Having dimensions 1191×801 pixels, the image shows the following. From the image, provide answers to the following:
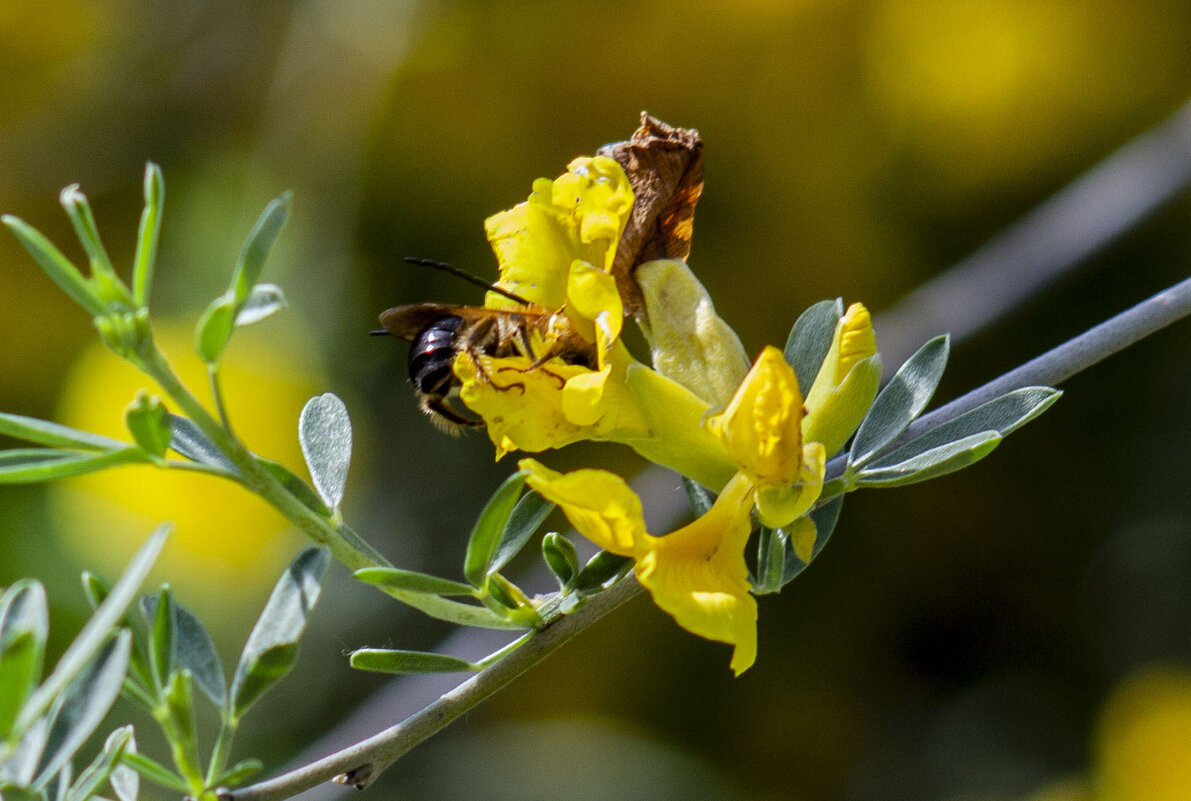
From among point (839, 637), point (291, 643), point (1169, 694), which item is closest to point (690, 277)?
point (291, 643)

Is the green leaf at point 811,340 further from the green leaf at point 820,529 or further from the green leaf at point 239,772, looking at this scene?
the green leaf at point 239,772

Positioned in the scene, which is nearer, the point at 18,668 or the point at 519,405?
the point at 18,668

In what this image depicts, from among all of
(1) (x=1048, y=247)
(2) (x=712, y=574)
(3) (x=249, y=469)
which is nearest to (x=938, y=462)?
(2) (x=712, y=574)

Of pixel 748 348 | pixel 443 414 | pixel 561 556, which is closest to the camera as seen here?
pixel 561 556

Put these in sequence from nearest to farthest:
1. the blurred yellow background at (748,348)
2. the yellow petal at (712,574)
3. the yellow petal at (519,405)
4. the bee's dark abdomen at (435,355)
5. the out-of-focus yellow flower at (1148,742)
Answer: the yellow petal at (712,574), the yellow petal at (519,405), the bee's dark abdomen at (435,355), the out-of-focus yellow flower at (1148,742), the blurred yellow background at (748,348)

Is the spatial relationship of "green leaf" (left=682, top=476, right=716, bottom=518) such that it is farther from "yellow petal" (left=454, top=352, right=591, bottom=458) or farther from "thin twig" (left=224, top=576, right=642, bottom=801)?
"thin twig" (left=224, top=576, right=642, bottom=801)

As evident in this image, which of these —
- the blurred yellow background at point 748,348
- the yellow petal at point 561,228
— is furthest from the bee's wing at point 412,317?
the blurred yellow background at point 748,348

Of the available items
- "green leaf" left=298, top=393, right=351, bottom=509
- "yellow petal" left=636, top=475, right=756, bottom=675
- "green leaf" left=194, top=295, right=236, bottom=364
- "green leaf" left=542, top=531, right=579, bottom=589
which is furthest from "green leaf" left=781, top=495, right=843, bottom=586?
"green leaf" left=194, top=295, right=236, bottom=364

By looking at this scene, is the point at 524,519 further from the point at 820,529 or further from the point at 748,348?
the point at 748,348
